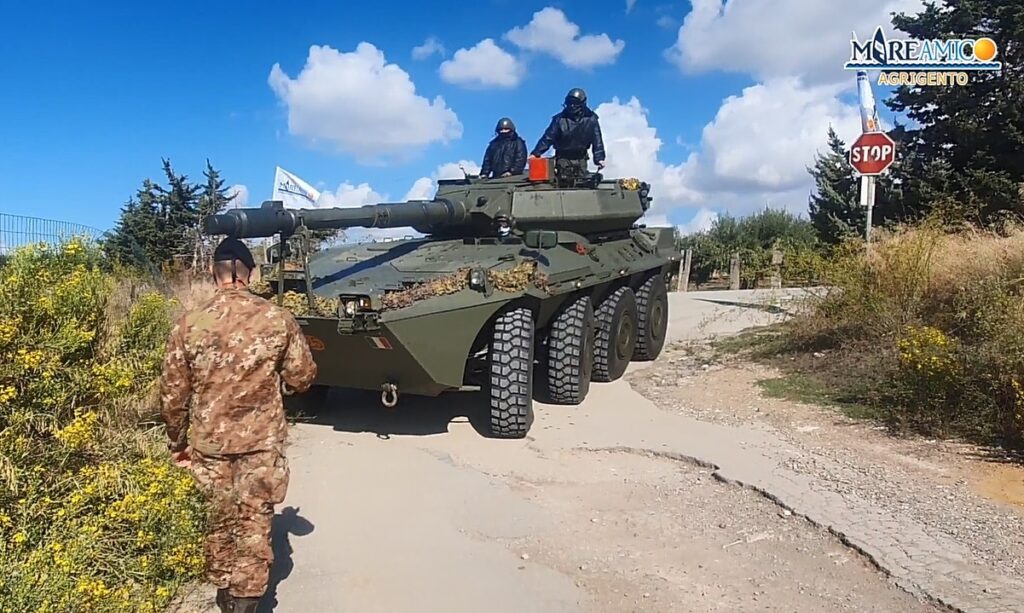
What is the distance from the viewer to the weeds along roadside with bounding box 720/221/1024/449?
19.4 ft

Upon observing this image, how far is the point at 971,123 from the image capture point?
14273 mm

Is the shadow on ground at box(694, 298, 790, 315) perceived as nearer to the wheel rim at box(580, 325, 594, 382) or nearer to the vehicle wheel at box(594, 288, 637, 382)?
the vehicle wheel at box(594, 288, 637, 382)

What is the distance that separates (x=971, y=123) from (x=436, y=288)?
1180 centimetres

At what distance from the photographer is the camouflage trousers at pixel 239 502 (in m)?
3.25

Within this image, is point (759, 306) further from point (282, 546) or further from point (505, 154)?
point (282, 546)

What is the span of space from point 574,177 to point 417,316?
12.5 feet

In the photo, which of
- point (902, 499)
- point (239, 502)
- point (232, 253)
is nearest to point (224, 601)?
point (239, 502)

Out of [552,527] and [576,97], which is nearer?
[552,527]

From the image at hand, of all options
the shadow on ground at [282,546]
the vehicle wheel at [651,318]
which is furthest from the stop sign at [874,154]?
the shadow on ground at [282,546]

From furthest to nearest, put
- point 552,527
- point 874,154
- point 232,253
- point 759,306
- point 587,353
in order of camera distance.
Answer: point 759,306
point 874,154
point 587,353
point 552,527
point 232,253

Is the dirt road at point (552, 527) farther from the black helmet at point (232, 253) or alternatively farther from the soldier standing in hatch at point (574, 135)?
the soldier standing in hatch at point (574, 135)

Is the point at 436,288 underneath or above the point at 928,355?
above

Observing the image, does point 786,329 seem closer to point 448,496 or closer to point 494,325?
point 494,325

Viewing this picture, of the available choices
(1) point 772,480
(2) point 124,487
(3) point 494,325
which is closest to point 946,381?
(1) point 772,480
